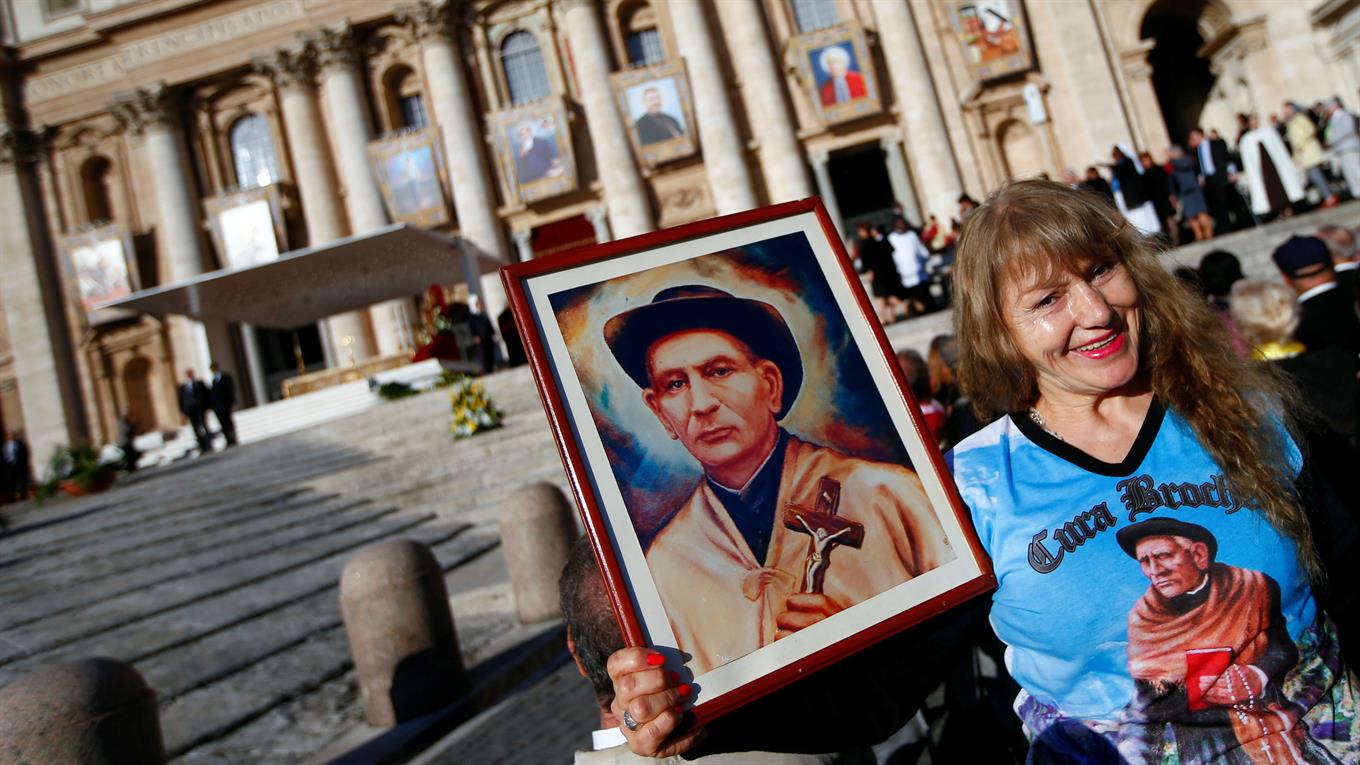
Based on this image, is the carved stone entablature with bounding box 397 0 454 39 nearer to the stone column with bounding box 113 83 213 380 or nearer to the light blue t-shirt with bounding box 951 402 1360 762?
the stone column with bounding box 113 83 213 380

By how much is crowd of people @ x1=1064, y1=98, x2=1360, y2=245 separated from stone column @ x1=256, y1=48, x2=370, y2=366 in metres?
21.0

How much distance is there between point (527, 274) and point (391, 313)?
25240mm

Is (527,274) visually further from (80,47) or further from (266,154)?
(80,47)

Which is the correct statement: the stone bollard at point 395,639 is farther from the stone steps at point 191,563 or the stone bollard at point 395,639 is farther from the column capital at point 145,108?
the column capital at point 145,108

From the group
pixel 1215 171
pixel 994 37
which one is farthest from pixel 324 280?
pixel 994 37

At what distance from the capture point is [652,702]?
1.20 m

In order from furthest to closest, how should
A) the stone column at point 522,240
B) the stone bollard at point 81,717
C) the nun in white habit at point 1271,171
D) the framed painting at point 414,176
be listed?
1. the stone column at point 522,240
2. the framed painting at point 414,176
3. the nun in white habit at point 1271,171
4. the stone bollard at point 81,717

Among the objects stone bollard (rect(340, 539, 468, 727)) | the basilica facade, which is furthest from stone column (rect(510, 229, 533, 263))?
stone bollard (rect(340, 539, 468, 727))

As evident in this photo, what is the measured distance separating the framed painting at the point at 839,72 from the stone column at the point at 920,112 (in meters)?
0.78

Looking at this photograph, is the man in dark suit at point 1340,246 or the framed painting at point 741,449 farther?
the man in dark suit at point 1340,246

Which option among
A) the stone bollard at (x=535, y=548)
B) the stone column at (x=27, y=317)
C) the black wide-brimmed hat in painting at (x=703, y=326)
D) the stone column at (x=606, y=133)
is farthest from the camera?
the stone column at (x=27, y=317)

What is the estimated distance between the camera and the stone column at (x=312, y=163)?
25.4 m

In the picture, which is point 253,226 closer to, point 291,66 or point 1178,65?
point 291,66

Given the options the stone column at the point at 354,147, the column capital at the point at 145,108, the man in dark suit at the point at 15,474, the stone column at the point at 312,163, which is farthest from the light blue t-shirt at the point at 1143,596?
the column capital at the point at 145,108
